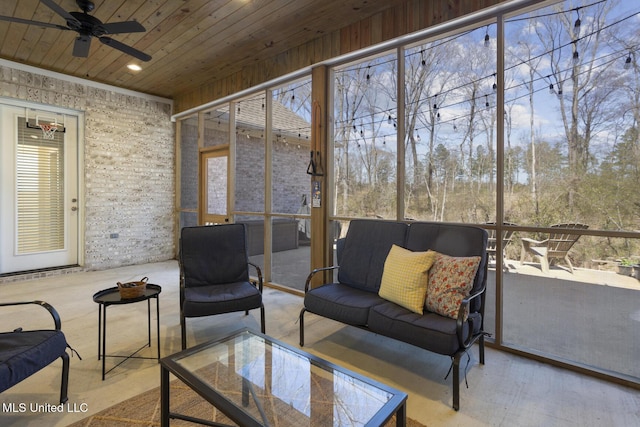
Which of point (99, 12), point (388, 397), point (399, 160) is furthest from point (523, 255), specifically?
point (99, 12)

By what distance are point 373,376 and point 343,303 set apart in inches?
21.4

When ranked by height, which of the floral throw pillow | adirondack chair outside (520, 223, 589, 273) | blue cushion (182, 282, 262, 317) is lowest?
blue cushion (182, 282, 262, 317)

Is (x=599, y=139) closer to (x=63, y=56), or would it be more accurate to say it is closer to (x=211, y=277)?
(x=211, y=277)

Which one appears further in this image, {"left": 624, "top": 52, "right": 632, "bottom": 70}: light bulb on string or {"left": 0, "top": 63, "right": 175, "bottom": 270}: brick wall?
{"left": 0, "top": 63, "right": 175, "bottom": 270}: brick wall

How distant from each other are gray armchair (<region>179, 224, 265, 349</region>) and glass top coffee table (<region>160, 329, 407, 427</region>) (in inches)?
31.6

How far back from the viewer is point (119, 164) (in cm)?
557

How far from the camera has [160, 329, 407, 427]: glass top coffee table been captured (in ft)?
4.49

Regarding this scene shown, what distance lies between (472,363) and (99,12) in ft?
15.4

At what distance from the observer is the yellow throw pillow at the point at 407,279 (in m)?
2.33

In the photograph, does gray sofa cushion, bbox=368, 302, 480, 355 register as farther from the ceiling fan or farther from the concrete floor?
the ceiling fan

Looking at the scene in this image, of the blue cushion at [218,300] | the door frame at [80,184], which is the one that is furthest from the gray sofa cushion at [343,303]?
the door frame at [80,184]

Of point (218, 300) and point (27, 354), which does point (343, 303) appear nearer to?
point (218, 300)

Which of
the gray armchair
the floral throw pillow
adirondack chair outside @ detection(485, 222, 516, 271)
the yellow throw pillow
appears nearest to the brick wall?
the gray armchair

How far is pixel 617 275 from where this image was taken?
2.34 meters
